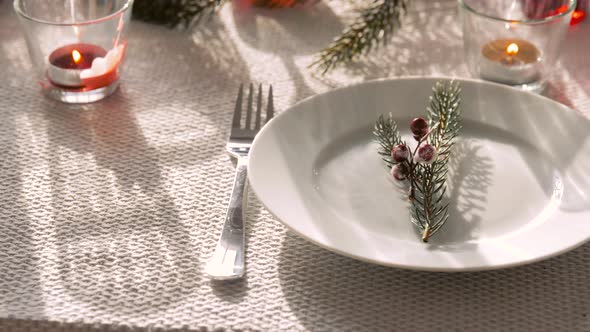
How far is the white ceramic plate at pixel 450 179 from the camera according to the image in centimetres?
67

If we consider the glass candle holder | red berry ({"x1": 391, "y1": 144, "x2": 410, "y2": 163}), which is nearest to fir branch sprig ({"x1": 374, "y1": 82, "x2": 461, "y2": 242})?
red berry ({"x1": 391, "y1": 144, "x2": 410, "y2": 163})

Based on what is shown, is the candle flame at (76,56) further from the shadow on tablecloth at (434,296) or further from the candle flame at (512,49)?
the candle flame at (512,49)

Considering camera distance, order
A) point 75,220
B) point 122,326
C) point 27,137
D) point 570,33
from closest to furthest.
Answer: point 122,326
point 75,220
point 27,137
point 570,33

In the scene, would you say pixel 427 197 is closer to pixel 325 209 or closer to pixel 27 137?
pixel 325 209

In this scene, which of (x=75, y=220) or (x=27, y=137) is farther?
(x=27, y=137)

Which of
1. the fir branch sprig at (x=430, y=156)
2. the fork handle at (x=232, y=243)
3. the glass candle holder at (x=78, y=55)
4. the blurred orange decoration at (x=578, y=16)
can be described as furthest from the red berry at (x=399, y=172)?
the blurred orange decoration at (x=578, y=16)

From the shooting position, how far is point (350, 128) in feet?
2.77

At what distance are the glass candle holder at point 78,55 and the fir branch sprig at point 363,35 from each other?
0.77 feet

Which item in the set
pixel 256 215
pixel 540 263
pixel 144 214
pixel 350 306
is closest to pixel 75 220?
pixel 144 214

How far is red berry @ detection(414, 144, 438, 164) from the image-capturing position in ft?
2.40

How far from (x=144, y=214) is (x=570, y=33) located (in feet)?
2.08

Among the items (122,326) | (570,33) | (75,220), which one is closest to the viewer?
(122,326)

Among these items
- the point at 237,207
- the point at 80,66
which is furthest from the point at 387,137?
the point at 80,66

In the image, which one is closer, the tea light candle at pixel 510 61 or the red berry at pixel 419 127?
the red berry at pixel 419 127
